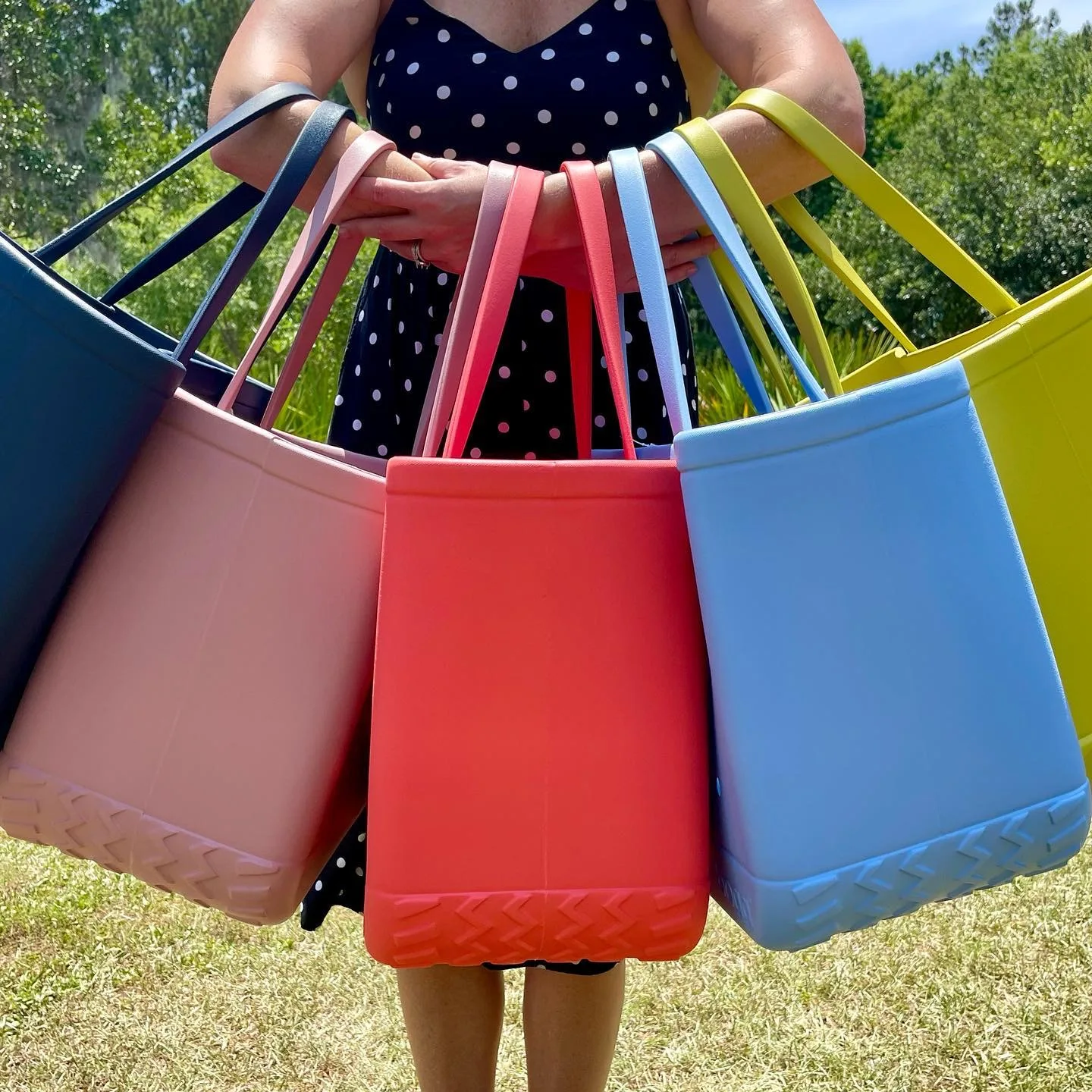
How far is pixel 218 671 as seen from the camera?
96 centimetres

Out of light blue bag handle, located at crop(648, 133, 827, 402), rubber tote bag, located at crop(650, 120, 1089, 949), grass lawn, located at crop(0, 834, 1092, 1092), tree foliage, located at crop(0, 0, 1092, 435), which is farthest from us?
tree foliage, located at crop(0, 0, 1092, 435)

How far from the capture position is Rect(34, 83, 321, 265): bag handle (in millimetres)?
1067

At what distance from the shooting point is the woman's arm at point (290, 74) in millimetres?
1092

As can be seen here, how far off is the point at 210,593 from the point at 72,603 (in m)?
0.14

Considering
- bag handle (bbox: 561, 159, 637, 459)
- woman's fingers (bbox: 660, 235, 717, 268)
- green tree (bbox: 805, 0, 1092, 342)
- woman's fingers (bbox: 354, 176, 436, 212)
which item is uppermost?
woman's fingers (bbox: 354, 176, 436, 212)

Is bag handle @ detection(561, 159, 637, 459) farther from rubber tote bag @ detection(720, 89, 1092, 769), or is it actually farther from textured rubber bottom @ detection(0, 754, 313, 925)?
textured rubber bottom @ detection(0, 754, 313, 925)

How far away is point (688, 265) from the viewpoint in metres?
1.16

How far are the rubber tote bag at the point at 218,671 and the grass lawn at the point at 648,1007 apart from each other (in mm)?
1252

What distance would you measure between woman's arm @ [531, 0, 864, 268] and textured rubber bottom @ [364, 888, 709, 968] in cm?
58

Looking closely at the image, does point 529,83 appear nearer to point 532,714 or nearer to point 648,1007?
point 532,714

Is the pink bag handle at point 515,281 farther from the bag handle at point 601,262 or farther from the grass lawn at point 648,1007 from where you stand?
the grass lawn at point 648,1007

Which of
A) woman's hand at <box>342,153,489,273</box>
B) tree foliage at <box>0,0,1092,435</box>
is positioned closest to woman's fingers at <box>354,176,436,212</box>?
woman's hand at <box>342,153,489,273</box>

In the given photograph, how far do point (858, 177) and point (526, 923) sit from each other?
0.71m

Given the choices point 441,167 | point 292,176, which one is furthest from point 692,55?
point 292,176
